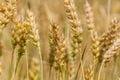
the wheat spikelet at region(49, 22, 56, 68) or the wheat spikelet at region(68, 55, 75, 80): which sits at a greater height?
the wheat spikelet at region(49, 22, 56, 68)

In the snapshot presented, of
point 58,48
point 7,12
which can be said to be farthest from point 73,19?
point 7,12

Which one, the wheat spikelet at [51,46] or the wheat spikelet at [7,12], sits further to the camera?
the wheat spikelet at [51,46]

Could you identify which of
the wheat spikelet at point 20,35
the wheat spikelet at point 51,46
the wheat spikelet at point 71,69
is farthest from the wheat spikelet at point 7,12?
the wheat spikelet at point 71,69

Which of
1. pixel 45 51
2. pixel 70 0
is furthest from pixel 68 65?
pixel 45 51

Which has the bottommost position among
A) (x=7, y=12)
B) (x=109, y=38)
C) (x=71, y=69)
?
(x=71, y=69)

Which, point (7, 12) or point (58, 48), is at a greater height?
point (7, 12)

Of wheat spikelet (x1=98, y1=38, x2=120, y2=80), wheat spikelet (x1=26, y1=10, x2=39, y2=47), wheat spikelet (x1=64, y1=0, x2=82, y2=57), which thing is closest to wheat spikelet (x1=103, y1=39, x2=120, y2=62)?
wheat spikelet (x1=98, y1=38, x2=120, y2=80)

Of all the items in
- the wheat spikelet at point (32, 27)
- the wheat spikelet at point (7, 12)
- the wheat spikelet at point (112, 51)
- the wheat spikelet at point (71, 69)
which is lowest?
the wheat spikelet at point (71, 69)

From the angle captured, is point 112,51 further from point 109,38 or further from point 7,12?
point 7,12

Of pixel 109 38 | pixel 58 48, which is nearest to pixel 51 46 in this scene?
pixel 58 48

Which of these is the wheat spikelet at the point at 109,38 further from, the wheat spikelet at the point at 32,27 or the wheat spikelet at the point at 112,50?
the wheat spikelet at the point at 32,27

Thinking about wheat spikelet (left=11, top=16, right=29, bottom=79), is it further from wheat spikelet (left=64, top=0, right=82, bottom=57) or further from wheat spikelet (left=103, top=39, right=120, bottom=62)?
A: wheat spikelet (left=103, top=39, right=120, bottom=62)

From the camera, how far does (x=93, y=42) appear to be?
160 cm

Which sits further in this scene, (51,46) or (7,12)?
(51,46)
